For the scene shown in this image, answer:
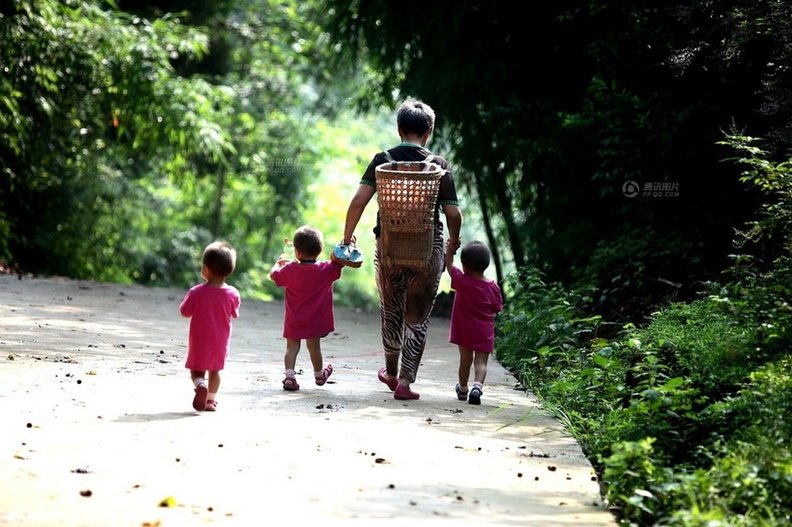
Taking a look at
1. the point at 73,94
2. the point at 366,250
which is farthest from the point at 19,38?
the point at 366,250

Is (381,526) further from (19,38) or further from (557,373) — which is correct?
(19,38)

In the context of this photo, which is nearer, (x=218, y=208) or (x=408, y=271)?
(x=408, y=271)

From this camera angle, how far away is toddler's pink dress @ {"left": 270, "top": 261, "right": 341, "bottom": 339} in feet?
21.4

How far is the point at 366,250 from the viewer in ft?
111

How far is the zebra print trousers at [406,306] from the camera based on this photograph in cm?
642

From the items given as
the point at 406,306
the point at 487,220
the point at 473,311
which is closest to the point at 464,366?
the point at 473,311

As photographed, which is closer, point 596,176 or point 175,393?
point 175,393

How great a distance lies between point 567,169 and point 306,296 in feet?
15.7

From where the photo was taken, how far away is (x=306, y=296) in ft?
21.5

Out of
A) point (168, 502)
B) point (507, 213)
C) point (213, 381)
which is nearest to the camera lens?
point (168, 502)

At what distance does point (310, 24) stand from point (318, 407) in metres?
16.3

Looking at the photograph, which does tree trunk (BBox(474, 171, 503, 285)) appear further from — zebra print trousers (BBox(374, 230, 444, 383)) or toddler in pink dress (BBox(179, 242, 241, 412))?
toddler in pink dress (BBox(179, 242, 241, 412))

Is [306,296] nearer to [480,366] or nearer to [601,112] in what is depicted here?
[480,366]

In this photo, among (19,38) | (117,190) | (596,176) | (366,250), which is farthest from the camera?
(366,250)
